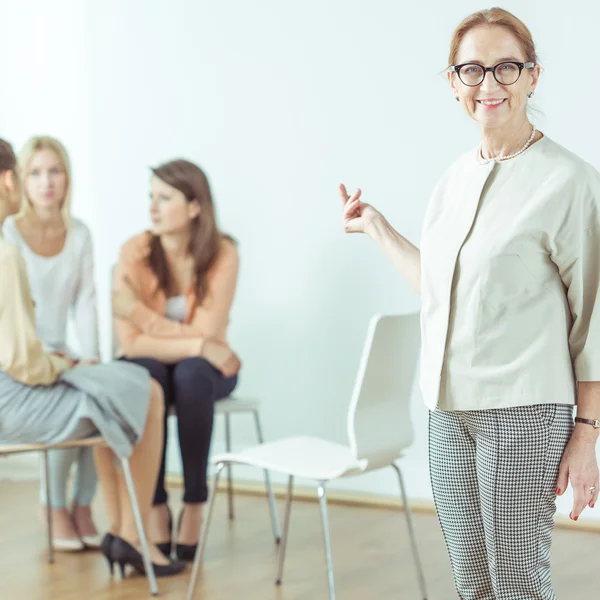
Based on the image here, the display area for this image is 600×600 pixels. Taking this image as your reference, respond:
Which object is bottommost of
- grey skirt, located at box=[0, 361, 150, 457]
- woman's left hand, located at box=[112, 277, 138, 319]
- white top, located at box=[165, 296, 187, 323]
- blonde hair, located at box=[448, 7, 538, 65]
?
grey skirt, located at box=[0, 361, 150, 457]

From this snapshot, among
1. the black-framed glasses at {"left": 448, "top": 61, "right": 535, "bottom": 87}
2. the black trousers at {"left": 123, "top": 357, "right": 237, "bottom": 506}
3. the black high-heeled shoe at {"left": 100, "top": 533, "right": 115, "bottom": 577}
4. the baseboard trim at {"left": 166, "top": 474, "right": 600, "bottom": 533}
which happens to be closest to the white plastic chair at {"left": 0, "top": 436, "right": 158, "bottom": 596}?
the black high-heeled shoe at {"left": 100, "top": 533, "right": 115, "bottom": 577}

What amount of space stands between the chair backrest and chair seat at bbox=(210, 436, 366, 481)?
0.06 metres

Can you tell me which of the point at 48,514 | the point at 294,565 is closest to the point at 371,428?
the point at 294,565

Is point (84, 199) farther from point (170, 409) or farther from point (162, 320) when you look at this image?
point (170, 409)

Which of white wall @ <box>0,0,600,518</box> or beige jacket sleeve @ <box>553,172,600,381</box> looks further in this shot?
white wall @ <box>0,0,600,518</box>

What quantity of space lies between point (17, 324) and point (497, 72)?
1786 millimetres

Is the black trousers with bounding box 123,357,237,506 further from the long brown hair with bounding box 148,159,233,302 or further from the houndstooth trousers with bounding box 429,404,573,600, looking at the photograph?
the houndstooth trousers with bounding box 429,404,573,600

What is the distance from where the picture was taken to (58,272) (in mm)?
3492

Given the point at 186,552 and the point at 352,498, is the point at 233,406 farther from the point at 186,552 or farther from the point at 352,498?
the point at 352,498

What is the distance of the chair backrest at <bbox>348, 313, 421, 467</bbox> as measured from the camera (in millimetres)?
2553

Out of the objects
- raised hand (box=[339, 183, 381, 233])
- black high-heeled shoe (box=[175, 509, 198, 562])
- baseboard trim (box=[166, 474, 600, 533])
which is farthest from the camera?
baseboard trim (box=[166, 474, 600, 533])

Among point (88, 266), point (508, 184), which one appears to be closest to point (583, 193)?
point (508, 184)

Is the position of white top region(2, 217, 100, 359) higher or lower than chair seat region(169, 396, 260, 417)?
higher

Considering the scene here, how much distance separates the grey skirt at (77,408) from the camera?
2852 mm
